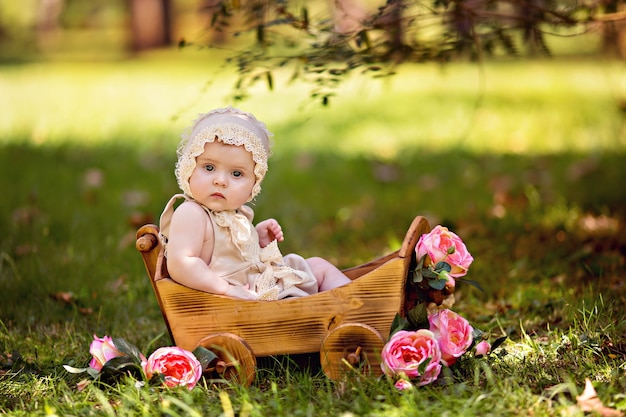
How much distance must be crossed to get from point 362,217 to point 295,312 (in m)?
2.68

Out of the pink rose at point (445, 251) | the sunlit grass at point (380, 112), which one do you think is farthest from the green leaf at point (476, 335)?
the sunlit grass at point (380, 112)

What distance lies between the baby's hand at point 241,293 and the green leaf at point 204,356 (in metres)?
0.21

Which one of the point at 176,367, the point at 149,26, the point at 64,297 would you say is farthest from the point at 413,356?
the point at 149,26

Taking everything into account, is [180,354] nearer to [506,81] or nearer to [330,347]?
[330,347]

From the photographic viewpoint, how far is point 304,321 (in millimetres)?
2689

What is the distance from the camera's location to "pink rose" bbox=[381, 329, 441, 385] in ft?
8.18

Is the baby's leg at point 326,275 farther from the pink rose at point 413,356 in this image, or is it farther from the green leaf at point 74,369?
the green leaf at point 74,369

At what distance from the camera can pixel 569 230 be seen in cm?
448

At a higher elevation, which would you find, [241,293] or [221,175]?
[221,175]

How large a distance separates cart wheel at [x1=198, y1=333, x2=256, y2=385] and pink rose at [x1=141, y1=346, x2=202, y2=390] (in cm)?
10

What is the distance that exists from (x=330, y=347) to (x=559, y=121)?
5723 mm

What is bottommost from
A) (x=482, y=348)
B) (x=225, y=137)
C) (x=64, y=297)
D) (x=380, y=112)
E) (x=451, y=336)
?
(x=380, y=112)

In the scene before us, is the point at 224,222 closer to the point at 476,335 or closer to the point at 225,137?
the point at 225,137

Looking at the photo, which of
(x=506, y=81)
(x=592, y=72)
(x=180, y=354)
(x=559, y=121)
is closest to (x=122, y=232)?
(x=180, y=354)
